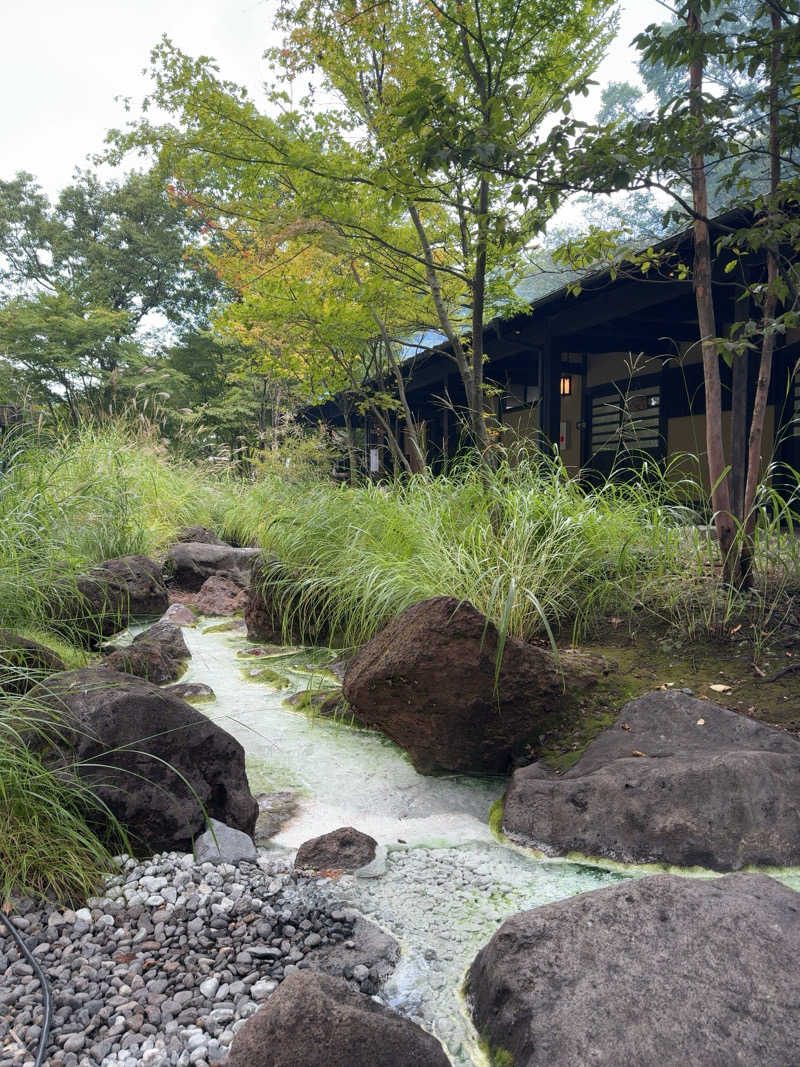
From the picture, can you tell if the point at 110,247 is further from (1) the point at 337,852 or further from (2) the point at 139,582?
(1) the point at 337,852

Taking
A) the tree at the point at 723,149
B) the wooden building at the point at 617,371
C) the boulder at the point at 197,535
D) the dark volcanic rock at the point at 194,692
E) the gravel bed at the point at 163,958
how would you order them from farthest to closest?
the boulder at the point at 197,535 < the wooden building at the point at 617,371 < the dark volcanic rock at the point at 194,692 < the tree at the point at 723,149 < the gravel bed at the point at 163,958

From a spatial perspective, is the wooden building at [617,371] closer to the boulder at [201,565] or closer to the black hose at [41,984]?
the boulder at [201,565]

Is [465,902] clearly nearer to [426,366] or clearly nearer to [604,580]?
[604,580]

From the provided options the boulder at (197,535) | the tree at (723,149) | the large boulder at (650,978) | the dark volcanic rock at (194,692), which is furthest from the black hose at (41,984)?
the boulder at (197,535)

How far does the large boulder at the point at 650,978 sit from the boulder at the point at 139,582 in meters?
3.91

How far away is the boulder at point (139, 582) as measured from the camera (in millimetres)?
4980

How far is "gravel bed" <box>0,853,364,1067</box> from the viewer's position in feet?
4.50

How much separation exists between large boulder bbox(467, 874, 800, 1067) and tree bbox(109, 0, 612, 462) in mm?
2448

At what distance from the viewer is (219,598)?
633 cm

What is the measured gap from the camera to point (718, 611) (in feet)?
10.5

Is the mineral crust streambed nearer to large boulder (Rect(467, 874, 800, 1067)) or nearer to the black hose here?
large boulder (Rect(467, 874, 800, 1067))

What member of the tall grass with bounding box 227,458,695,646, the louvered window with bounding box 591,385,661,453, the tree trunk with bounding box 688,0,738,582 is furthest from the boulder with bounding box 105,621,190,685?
the louvered window with bounding box 591,385,661,453

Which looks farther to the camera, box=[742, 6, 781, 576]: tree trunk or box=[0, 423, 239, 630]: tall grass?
box=[0, 423, 239, 630]: tall grass

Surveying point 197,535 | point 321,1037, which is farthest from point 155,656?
point 197,535
